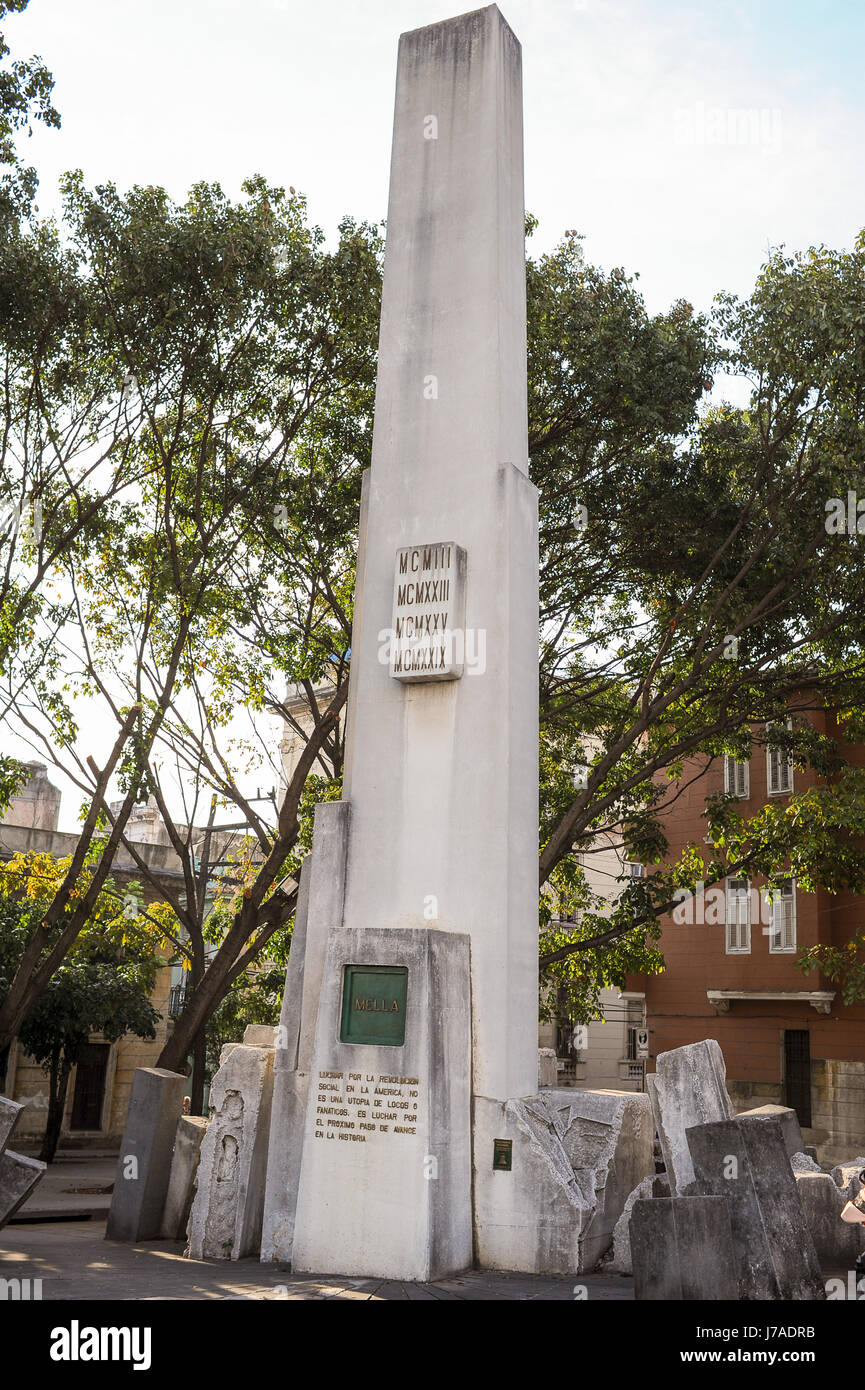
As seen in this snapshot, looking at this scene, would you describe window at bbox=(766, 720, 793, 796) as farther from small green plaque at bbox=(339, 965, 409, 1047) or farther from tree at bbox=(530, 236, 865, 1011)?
small green plaque at bbox=(339, 965, 409, 1047)

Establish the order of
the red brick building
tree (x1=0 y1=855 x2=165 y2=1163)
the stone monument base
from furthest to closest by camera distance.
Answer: the red brick building → tree (x1=0 y1=855 x2=165 y2=1163) → the stone monument base

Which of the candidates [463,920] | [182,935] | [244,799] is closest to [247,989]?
[182,935]

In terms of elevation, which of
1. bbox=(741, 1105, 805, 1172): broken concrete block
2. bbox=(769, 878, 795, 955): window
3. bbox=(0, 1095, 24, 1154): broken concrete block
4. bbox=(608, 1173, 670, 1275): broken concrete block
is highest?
bbox=(769, 878, 795, 955): window

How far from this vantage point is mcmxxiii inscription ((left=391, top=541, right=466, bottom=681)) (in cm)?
1126

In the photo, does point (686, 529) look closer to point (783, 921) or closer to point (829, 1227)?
point (829, 1227)

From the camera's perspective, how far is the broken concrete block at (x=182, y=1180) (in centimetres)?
1166

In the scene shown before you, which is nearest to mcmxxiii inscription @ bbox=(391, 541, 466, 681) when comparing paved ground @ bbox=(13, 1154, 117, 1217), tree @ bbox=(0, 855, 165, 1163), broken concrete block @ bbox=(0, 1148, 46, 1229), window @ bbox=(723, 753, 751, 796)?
broken concrete block @ bbox=(0, 1148, 46, 1229)

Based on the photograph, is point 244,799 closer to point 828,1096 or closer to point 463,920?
point 463,920

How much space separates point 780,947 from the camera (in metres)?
29.4

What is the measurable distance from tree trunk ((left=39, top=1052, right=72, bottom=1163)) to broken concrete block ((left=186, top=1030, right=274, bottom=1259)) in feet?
50.5

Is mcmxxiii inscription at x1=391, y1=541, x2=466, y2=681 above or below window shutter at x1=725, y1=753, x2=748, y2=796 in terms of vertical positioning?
below

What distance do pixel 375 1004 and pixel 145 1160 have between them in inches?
133

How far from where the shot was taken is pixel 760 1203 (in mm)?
8141

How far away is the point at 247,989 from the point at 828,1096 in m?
13.7
